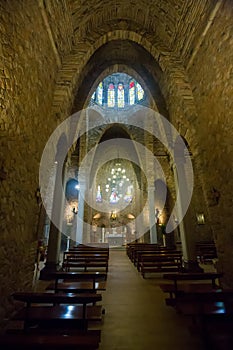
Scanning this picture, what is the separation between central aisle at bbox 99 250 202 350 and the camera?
2.05 metres

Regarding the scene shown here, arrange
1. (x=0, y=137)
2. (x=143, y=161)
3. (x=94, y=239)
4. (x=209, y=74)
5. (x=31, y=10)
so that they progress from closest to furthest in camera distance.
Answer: (x=0, y=137)
(x=31, y=10)
(x=209, y=74)
(x=143, y=161)
(x=94, y=239)

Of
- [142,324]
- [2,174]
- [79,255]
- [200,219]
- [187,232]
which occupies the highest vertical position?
[200,219]

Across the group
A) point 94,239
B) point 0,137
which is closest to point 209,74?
point 0,137

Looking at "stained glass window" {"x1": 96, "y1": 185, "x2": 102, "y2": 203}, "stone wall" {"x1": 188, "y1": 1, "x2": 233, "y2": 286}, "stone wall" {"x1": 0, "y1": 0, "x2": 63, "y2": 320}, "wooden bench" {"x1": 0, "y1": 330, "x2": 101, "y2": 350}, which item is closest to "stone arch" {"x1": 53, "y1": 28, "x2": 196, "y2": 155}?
"stone wall" {"x1": 188, "y1": 1, "x2": 233, "y2": 286}

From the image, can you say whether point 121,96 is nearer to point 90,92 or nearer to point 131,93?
point 131,93

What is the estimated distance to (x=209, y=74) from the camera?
410cm

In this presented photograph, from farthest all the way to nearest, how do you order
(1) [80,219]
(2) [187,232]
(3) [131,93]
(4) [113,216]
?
1. (4) [113,216]
2. (3) [131,93]
3. (1) [80,219]
4. (2) [187,232]

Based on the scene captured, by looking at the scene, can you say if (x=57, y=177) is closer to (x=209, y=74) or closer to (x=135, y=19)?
(x=209, y=74)

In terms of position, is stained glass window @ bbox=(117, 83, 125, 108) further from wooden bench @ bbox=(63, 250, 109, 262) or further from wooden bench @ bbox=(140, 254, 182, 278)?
wooden bench @ bbox=(140, 254, 182, 278)

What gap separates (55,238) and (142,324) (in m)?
4.37

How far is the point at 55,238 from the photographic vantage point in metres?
6.14

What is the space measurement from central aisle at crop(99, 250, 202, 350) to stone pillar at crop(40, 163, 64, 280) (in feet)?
8.17

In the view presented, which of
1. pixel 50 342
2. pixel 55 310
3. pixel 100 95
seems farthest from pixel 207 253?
pixel 100 95

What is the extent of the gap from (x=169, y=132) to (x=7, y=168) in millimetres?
5658
